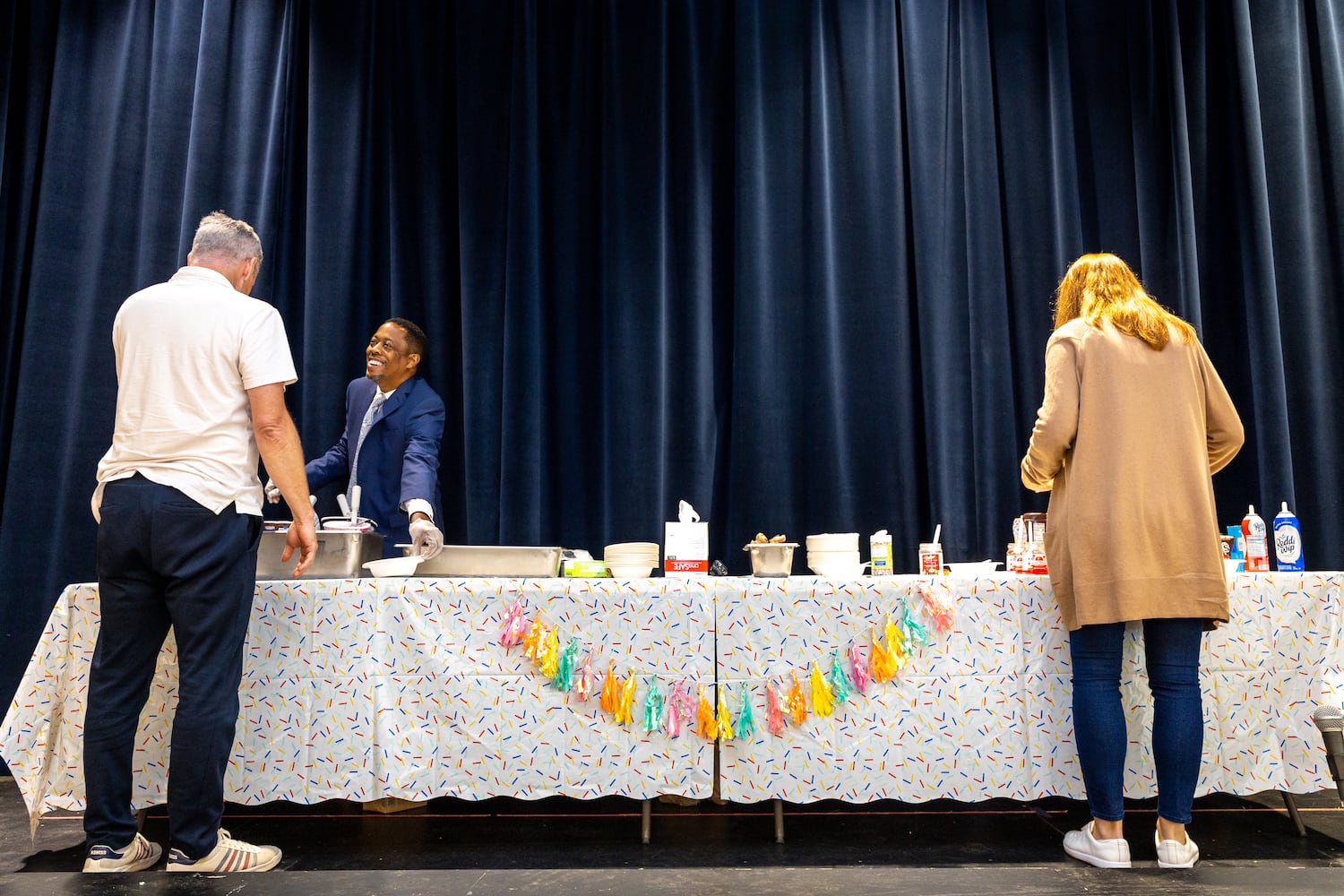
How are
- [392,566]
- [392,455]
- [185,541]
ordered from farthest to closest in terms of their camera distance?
[392,455] < [392,566] < [185,541]

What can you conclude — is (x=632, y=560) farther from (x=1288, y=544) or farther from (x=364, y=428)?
(x=1288, y=544)

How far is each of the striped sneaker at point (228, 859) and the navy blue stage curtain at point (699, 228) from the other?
1.54 m

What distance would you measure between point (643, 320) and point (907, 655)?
1847mm

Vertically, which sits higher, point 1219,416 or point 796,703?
point 1219,416

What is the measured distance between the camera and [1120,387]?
91.7 inches

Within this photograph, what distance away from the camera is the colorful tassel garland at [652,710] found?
2.47m

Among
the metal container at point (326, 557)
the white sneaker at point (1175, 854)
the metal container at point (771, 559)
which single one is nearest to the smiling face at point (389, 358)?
the metal container at point (326, 557)

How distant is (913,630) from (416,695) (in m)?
1.33

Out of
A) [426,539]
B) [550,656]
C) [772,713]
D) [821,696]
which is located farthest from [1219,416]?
[426,539]

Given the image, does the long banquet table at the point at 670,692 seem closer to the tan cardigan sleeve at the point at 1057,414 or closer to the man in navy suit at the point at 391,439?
the tan cardigan sleeve at the point at 1057,414

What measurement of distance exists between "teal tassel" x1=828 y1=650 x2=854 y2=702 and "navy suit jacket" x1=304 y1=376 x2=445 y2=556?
151 cm

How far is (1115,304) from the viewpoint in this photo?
243cm

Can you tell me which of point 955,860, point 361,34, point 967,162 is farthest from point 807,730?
point 361,34

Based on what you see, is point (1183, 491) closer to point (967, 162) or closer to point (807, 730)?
point (807, 730)
